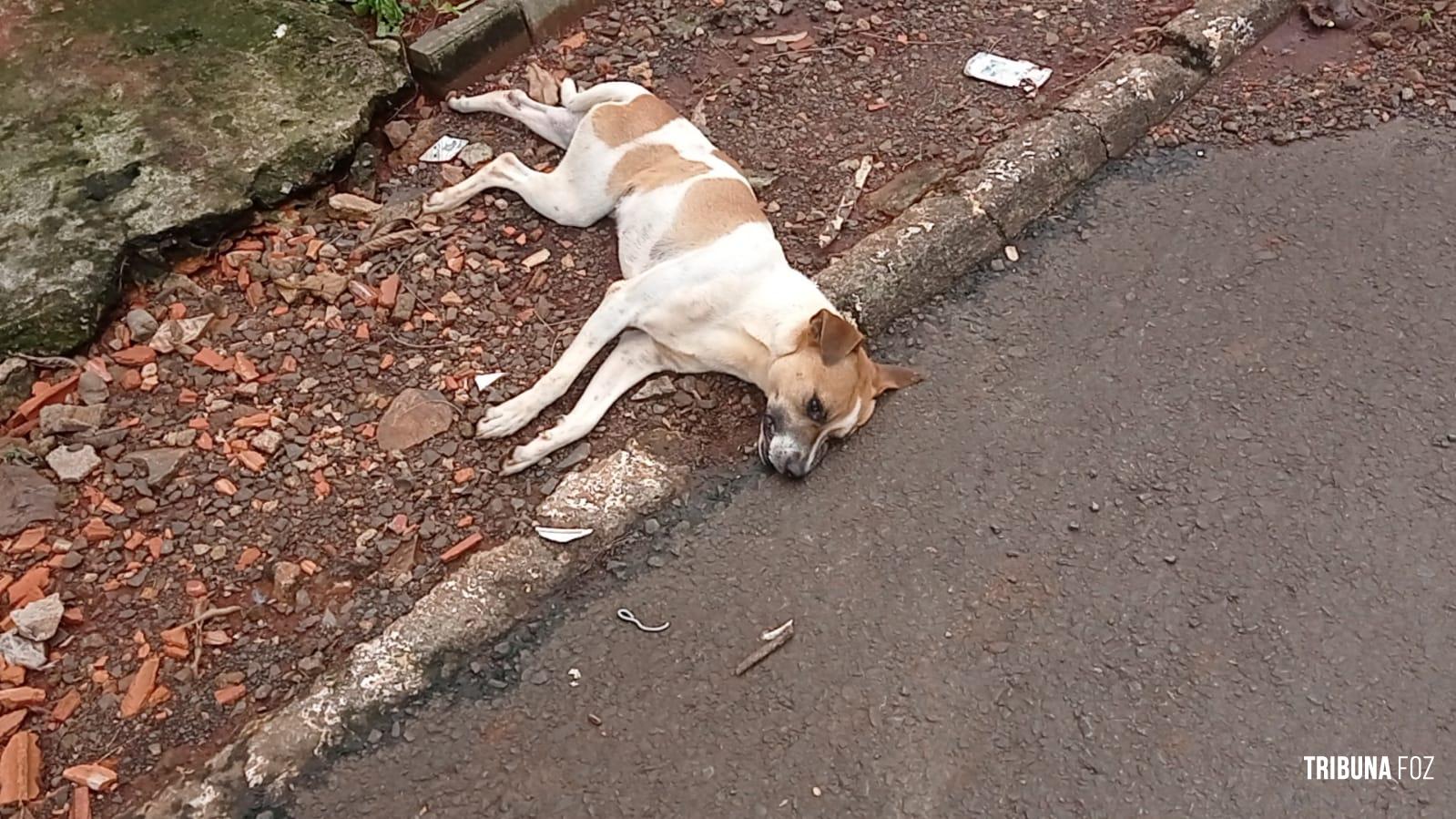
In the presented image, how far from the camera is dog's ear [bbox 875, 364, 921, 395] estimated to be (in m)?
3.62

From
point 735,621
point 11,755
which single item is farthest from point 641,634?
point 11,755

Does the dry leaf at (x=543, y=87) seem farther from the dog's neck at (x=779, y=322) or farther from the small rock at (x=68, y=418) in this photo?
the small rock at (x=68, y=418)

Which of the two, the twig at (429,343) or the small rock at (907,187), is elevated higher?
the small rock at (907,187)

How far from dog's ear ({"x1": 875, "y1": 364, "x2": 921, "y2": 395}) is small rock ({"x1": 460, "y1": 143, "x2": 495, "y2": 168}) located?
1967mm

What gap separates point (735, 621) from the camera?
315 centimetres

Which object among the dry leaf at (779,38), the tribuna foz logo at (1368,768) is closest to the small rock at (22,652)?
the tribuna foz logo at (1368,768)

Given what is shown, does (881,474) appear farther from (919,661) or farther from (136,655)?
(136,655)

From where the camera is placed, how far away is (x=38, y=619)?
3.01 metres

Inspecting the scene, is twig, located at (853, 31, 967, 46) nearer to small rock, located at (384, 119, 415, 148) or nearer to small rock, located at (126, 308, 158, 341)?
small rock, located at (384, 119, 415, 148)

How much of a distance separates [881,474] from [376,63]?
2766mm

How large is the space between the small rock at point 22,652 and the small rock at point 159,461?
566mm

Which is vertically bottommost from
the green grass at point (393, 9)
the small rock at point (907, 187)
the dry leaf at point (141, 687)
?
the dry leaf at point (141, 687)

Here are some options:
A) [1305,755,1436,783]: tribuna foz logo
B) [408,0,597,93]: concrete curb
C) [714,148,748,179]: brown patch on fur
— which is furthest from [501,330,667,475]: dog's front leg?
[1305,755,1436,783]: tribuna foz logo

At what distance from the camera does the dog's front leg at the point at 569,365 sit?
3521mm
